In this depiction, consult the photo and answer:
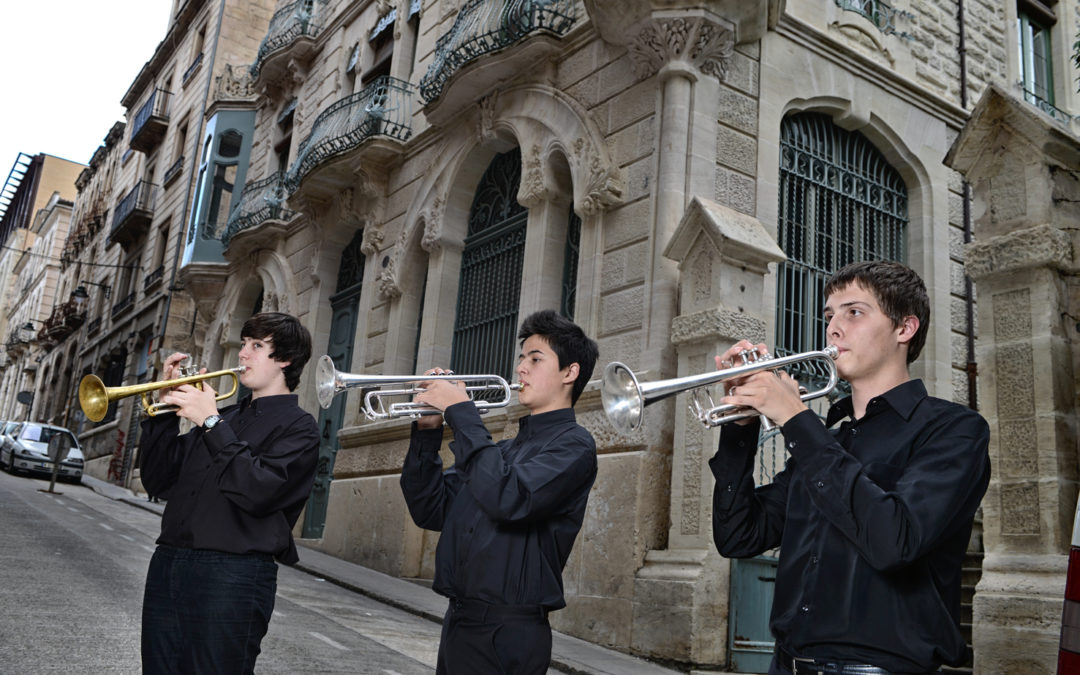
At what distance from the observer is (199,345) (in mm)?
22359

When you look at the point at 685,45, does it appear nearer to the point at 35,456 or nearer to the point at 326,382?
the point at 326,382

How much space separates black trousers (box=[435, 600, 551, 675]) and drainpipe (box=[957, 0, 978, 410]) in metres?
9.13

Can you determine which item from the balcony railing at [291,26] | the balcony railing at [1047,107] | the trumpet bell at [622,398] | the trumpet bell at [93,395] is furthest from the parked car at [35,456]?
the trumpet bell at [622,398]

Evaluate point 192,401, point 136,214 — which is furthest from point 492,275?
point 136,214

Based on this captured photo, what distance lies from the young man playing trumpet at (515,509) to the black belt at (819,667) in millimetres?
958

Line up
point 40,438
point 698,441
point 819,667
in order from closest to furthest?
1. point 819,667
2. point 698,441
3. point 40,438

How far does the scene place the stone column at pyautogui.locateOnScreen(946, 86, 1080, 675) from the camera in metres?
5.53

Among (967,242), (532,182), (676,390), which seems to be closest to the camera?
(676,390)

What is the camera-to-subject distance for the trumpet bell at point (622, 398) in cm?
302

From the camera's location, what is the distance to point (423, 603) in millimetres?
9797

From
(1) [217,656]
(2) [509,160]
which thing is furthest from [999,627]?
(2) [509,160]

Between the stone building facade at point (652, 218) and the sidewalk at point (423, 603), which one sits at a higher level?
the stone building facade at point (652, 218)

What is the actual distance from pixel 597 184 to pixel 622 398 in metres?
7.22

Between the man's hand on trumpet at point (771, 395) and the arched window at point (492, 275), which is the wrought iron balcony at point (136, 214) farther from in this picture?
the man's hand on trumpet at point (771, 395)
